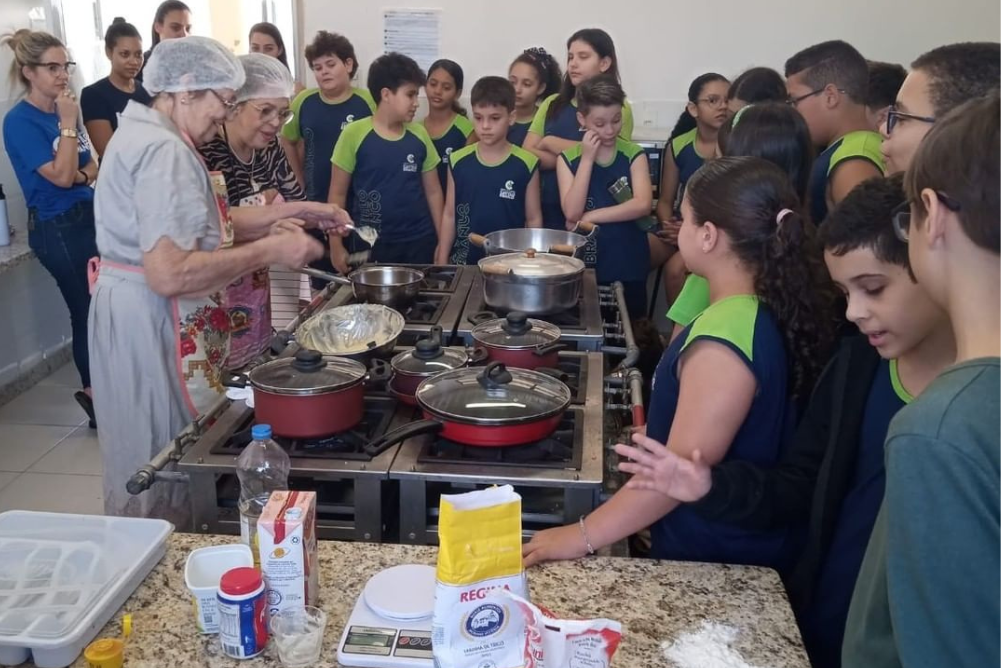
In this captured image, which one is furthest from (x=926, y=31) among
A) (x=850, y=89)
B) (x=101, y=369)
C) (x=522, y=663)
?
(x=522, y=663)

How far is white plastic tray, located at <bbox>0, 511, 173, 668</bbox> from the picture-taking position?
0.99 metres

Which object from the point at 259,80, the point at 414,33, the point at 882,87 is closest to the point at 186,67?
the point at 259,80

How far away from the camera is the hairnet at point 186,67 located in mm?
1881

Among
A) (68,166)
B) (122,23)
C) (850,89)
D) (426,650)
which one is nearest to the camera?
(426,650)

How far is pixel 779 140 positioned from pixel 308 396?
1146 mm

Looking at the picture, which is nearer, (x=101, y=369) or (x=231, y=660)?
(x=231, y=660)

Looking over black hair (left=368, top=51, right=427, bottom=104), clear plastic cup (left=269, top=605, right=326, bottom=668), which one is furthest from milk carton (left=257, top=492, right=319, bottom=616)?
black hair (left=368, top=51, right=427, bottom=104)

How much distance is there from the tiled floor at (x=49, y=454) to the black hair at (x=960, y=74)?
2705mm

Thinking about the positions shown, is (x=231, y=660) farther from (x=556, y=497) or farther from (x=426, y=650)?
(x=556, y=497)

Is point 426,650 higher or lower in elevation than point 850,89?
lower

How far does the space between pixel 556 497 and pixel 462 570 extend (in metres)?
0.66

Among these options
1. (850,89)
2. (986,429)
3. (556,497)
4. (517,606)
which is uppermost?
(850,89)

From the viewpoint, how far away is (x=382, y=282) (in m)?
2.44

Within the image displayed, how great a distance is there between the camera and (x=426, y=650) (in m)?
1.00
